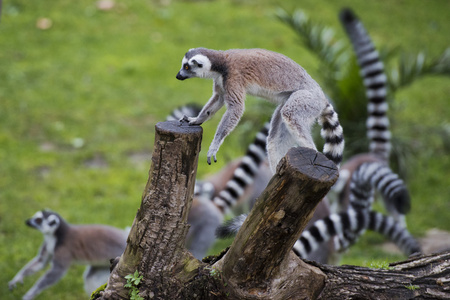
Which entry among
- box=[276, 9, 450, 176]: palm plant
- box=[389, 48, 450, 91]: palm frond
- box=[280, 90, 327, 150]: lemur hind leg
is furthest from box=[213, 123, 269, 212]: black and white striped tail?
box=[389, 48, 450, 91]: palm frond

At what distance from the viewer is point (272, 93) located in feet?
11.0

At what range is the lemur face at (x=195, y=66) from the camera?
3238mm

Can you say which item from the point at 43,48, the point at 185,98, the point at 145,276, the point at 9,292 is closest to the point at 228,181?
the point at 9,292

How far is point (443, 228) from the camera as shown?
6914mm

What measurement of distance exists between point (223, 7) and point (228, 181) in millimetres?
8273

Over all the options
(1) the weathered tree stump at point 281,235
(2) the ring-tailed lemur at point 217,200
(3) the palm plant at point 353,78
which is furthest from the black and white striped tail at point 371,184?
(1) the weathered tree stump at point 281,235

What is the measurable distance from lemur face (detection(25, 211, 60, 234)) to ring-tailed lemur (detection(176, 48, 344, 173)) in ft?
8.18

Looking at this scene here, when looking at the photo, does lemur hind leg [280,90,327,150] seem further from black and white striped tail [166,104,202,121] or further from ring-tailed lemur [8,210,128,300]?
ring-tailed lemur [8,210,128,300]

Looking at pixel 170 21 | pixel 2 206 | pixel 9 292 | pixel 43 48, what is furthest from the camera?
pixel 170 21

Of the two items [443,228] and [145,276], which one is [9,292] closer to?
[145,276]

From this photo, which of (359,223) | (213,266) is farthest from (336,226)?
(213,266)

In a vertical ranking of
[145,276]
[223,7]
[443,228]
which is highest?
[223,7]

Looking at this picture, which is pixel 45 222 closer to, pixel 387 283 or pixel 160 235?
pixel 160 235

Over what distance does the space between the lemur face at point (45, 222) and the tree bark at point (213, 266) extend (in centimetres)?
221
